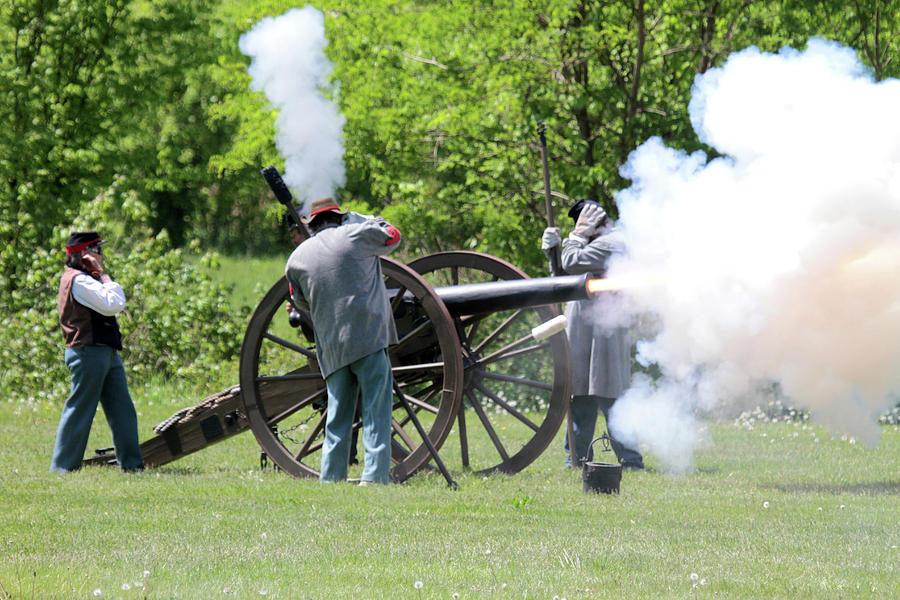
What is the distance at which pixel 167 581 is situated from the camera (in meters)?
4.57

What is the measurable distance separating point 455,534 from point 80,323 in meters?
3.68

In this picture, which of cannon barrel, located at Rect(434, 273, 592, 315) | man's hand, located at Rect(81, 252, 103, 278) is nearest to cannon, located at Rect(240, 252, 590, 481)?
cannon barrel, located at Rect(434, 273, 592, 315)

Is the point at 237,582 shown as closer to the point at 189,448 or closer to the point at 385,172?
the point at 189,448

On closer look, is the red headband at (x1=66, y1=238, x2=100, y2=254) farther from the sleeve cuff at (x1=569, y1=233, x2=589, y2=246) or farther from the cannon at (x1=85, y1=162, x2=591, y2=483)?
the sleeve cuff at (x1=569, y1=233, x2=589, y2=246)

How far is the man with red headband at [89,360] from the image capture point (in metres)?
7.95

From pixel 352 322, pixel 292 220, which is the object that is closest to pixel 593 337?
pixel 352 322

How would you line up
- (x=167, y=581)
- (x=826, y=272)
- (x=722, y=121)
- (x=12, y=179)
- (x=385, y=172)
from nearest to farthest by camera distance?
(x=167, y=581)
(x=826, y=272)
(x=722, y=121)
(x=385, y=172)
(x=12, y=179)

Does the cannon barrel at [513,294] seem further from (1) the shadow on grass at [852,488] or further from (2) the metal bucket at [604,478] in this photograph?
(1) the shadow on grass at [852,488]

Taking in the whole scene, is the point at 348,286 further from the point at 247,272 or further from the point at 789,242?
the point at 247,272

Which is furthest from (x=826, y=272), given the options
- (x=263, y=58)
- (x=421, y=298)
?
(x=263, y=58)

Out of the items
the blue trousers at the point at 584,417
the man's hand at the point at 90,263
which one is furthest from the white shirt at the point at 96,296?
the blue trousers at the point at 584,417

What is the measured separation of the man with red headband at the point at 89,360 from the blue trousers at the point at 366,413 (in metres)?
1.73

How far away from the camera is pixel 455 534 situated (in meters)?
5.70

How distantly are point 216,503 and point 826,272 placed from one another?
3.84 m
